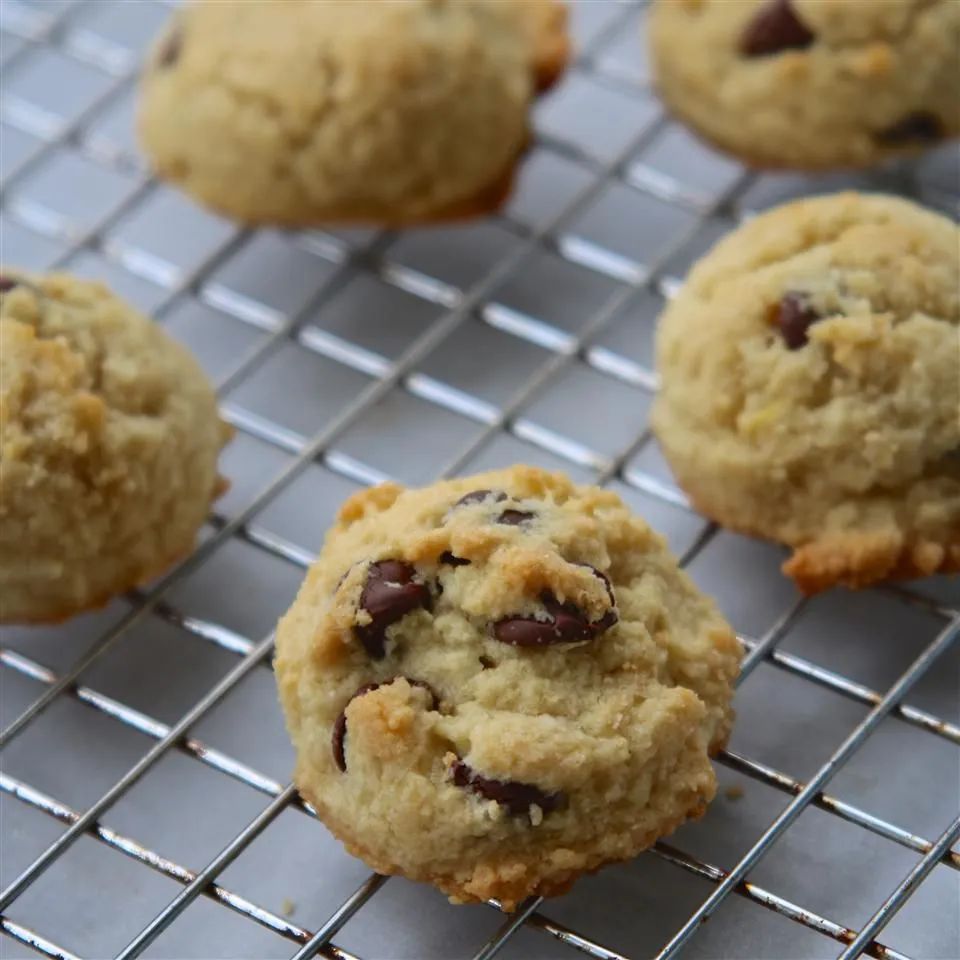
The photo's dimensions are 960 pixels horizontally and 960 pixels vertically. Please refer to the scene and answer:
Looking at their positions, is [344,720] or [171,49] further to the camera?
[171,49]

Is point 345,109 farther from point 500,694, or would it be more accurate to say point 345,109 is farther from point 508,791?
point 508,791

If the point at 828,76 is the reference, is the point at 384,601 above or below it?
below

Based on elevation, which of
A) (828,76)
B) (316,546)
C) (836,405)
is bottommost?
(316,546)

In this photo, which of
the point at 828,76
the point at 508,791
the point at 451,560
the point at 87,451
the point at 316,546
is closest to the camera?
the point at 508,791

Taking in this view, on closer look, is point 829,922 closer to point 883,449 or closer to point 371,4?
point 883,449

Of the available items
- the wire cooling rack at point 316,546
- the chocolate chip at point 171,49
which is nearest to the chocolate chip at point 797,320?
the wire cooling rack at point 316,546

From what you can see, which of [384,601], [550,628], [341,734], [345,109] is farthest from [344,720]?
[345,109]

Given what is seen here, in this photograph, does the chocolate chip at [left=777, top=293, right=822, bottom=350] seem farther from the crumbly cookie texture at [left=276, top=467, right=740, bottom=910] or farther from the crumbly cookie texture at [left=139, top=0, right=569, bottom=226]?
the crumbly cookie texture at [left=139, top=0, right=569, bottom=226]

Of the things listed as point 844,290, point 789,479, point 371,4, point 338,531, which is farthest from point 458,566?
point 371,4
